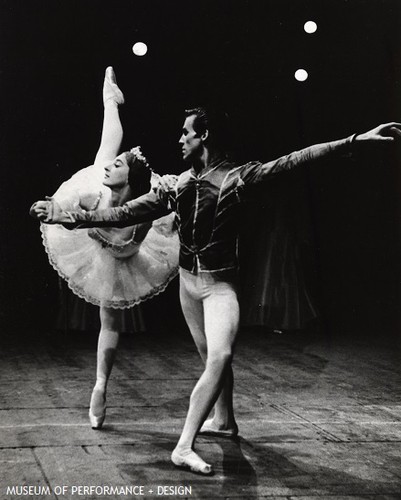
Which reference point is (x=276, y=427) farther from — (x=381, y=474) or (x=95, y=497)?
(x=95, y=497)

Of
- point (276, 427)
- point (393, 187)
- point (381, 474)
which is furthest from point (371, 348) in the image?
point (381, 474)

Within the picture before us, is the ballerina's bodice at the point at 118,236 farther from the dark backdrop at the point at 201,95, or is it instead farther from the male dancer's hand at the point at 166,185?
the dark backdrop at the point at 201,95

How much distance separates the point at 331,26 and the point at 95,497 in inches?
157

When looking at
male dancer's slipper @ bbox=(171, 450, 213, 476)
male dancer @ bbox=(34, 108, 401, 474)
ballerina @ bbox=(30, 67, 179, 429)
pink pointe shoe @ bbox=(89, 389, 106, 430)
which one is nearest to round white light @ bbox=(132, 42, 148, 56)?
ballerina @ bbox=(30, 67, 179, 429)

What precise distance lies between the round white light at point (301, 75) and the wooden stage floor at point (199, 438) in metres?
2.31

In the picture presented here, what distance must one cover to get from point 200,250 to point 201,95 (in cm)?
269

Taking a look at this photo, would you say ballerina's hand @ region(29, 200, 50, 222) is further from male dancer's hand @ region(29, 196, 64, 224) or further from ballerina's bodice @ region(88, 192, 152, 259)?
ballerina's bodice @ region(88, 192, 152, 259)

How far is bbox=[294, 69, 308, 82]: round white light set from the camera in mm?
5625

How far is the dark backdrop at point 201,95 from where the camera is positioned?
508cm

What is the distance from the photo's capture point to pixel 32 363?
532 centimetres

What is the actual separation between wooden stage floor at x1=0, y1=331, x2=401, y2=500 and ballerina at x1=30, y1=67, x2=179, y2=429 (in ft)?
1.33

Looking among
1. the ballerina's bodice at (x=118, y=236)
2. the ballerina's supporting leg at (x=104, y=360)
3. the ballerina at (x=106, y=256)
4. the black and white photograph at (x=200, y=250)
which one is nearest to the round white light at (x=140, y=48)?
the black and white photograph at (x=200, y=250)

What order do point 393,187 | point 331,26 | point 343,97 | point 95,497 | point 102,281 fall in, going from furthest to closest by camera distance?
point 393,187, point 343,97, point 331,26, point 102,281, point 95,497

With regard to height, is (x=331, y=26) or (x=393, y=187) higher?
(x=331, y=26)
